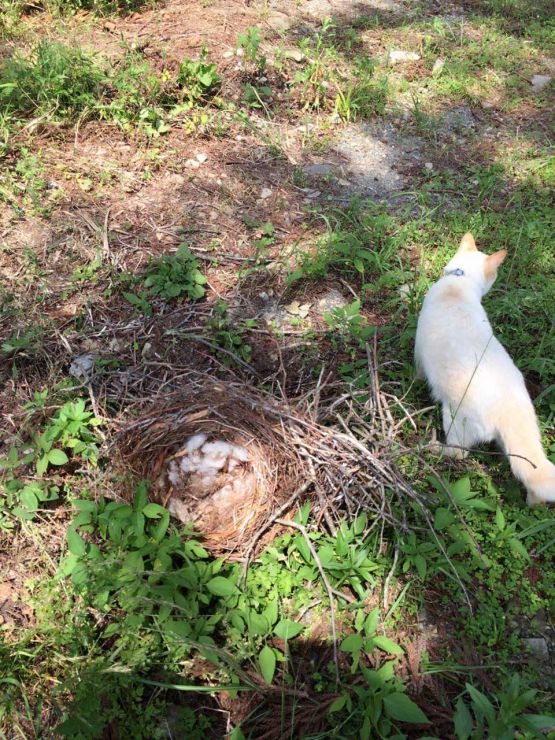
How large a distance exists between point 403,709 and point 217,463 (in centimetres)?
103

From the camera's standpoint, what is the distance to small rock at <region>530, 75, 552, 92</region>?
15.2 feet

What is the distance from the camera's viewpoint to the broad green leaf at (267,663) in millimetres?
1638

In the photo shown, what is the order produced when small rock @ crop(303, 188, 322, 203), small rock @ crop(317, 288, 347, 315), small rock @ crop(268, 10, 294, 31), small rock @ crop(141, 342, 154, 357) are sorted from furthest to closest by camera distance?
small rock @ crop(268, 10, 294, 31), small rock @ crop(303, 188, 322, 203), small rock @ crop(317, 288, 347, 315), small rock @ crop(141, 342, 154, 357)

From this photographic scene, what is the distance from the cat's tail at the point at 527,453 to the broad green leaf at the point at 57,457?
182cm

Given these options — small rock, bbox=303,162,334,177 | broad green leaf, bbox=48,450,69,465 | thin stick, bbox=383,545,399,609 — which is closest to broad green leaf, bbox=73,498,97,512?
broad green leaf, bbox=48,450,69,465

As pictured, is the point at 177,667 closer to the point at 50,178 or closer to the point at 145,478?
the point at 145,478

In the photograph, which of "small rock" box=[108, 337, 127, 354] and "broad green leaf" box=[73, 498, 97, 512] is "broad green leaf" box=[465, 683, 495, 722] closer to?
"broad green leaf" box=[73, 498, 97, 512]

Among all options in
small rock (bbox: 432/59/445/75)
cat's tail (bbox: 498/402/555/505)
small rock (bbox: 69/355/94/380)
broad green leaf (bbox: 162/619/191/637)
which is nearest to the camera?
broad green leaf (bbox: 162/619/191/637)

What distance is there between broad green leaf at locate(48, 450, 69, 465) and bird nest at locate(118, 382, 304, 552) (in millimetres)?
223

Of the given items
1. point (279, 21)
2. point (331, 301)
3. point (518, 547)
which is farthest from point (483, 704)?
point (279, 21)

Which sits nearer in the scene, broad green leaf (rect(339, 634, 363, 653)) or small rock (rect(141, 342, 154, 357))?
broad green leaf (rect(339, 634, 363, 653))

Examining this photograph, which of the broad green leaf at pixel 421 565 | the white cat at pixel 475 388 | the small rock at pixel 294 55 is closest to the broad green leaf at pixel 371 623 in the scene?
the broad green leaf at pixel 421 565

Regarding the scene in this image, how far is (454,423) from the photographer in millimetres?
2311

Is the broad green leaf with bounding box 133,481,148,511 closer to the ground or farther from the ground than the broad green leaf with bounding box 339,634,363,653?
farther from the ground
